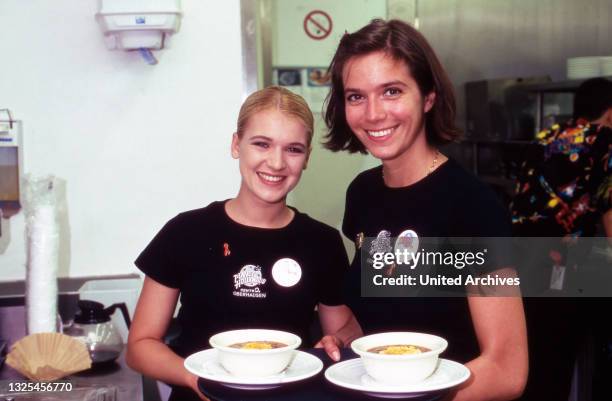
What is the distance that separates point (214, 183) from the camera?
2.12 meters

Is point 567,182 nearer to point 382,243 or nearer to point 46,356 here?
point 382,243

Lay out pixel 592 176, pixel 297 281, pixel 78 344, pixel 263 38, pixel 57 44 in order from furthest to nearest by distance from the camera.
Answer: pixel 592 176 < pixel 263 38 < pixel 57 44 < pixel 78 344 < pixel 297 281

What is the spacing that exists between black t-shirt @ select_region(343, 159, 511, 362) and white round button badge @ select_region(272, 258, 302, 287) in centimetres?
12

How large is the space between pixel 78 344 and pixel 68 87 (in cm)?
80

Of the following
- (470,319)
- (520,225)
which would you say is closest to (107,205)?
(470,319)

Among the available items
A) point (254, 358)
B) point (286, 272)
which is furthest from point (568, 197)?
point (254, 358)

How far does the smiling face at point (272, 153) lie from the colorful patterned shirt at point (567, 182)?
1.87 metres

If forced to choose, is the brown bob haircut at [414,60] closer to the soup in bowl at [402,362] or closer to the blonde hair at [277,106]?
the blonde hair at [277,106]

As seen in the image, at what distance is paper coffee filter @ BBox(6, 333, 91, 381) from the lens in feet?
5.08

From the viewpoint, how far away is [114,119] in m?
2.07

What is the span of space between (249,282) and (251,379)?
0.39 m

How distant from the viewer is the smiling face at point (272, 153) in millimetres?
1388

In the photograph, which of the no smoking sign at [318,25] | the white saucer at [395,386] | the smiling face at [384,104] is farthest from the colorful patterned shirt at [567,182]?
the white saucer at [395,386]

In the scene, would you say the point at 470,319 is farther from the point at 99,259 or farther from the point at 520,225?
the point at 520,225
